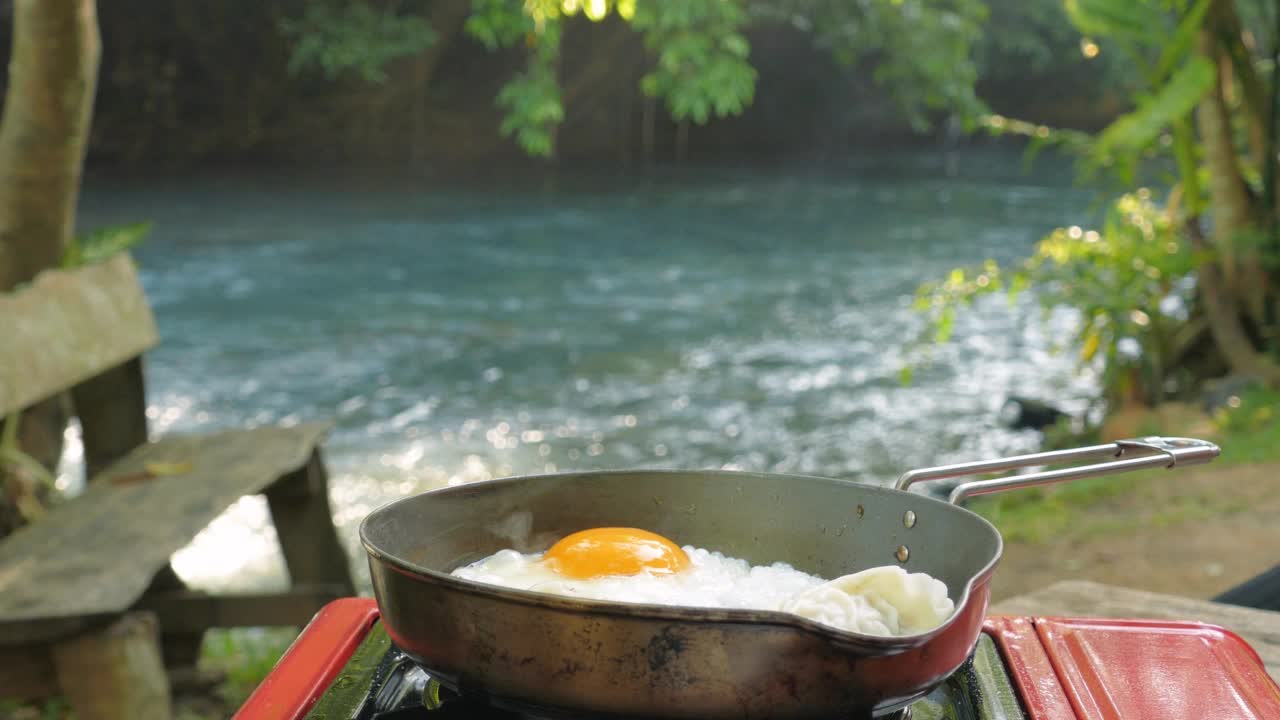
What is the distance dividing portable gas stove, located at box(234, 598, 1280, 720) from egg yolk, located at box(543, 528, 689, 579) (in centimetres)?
15

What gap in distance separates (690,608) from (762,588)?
25 cm

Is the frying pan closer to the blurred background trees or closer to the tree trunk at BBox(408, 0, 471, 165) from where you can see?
the blurred background trees

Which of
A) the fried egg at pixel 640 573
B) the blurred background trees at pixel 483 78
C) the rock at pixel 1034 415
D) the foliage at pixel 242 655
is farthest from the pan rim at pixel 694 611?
the blurred background trees at pixel 483 78

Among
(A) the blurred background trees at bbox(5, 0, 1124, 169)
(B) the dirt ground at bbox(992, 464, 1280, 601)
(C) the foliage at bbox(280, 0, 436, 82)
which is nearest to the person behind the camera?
(B) the dirt ground at bbox(992, 464, 1280, 601)

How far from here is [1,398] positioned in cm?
279

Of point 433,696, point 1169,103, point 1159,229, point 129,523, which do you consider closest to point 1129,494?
point 1169,103

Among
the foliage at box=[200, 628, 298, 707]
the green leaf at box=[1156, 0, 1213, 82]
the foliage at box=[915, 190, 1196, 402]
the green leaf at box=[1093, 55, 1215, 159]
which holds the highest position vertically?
the green leaf at box=[1156, 0, 1213, 82]

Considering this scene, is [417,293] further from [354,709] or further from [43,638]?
[354,709]

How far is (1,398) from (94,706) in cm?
83

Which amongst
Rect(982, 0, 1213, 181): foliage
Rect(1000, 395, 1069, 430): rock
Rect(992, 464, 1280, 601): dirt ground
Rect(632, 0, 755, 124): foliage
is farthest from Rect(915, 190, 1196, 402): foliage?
Rect(632, 0, 755, 124): foliage

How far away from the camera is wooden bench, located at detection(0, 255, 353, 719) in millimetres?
2328

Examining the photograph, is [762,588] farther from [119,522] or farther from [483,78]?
[483,78]

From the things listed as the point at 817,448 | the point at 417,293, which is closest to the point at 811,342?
the point at 817,448

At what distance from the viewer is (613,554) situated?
103cm
